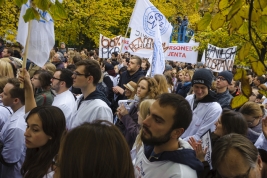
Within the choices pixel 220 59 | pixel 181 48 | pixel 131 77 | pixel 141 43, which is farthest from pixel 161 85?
pixel 181 48

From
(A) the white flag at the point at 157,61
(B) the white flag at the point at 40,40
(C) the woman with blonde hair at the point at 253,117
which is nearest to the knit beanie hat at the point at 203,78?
(C) the woman with blonde hair at the point at 253,117

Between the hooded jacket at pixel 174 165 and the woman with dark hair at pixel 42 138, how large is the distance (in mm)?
769

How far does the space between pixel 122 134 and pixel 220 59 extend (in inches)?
402

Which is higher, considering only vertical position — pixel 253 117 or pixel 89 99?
pixel 89 99

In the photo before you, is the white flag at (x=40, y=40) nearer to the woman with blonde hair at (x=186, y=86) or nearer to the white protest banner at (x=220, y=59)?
the woman with blonde hair at (x=186, y=86)

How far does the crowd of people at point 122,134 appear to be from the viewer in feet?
6.07

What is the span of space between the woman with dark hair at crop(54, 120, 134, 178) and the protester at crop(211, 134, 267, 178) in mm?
1089

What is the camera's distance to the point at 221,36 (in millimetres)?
19297

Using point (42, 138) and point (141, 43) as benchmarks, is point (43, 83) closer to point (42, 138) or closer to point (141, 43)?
point (42, 138)

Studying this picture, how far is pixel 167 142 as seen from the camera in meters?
3.00

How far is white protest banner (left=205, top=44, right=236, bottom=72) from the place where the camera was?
37.5 ft

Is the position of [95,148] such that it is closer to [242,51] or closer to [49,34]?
[242,51]

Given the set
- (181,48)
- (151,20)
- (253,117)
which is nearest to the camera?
(253,117)

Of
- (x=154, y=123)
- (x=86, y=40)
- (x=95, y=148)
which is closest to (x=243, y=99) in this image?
(x=154, y=123)
